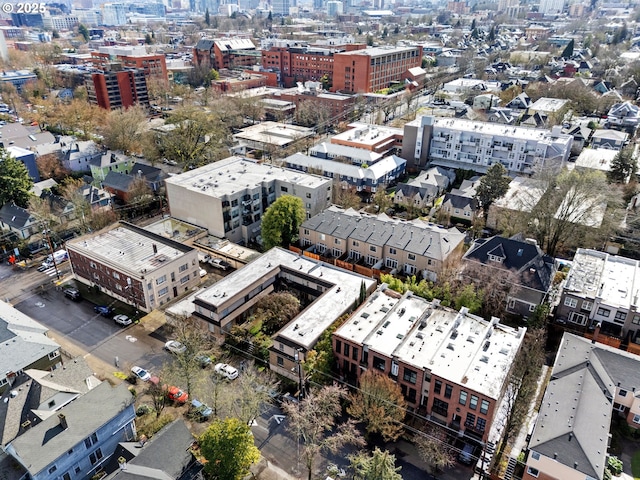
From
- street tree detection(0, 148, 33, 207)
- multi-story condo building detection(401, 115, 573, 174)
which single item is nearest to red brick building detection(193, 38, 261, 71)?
multi-story condo building detection(401, 115, 573, 174)

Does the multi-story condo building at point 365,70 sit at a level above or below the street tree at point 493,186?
above

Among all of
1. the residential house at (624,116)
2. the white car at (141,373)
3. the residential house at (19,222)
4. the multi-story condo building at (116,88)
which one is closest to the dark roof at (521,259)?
the white car at (141,373)

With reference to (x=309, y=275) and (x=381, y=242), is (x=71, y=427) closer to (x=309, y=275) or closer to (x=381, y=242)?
(x=309, y=275)

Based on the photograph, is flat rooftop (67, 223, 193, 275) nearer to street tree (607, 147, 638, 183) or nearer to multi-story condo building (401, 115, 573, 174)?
multi-story condo building (401, 115, 573, 174)

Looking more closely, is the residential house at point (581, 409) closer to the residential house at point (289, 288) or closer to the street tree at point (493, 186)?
the residential house at point (289, 288)

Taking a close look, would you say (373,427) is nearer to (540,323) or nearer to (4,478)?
(540,323)

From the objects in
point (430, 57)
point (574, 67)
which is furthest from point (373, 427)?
point (430, 57)
